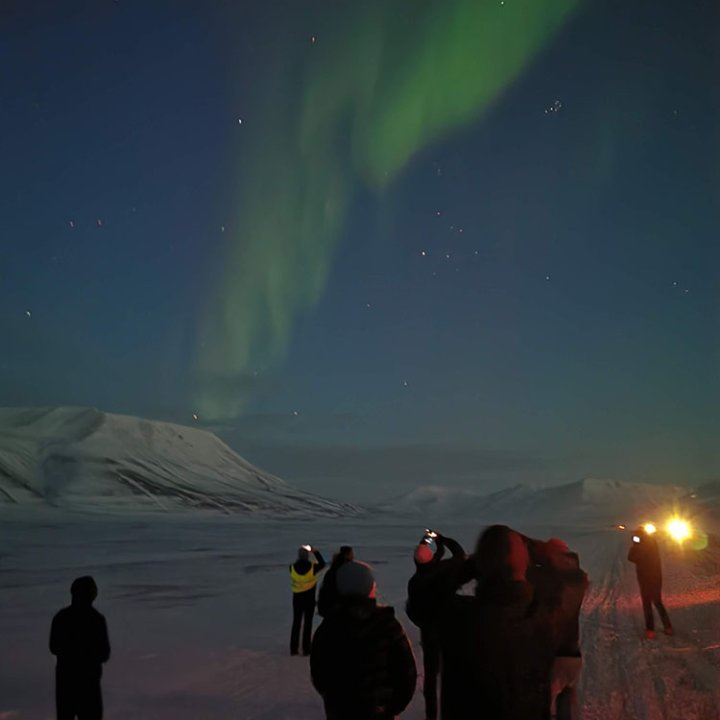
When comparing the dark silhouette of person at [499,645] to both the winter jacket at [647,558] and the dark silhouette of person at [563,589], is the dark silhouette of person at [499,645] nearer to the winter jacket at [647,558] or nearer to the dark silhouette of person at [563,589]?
the dark silhouette of person at [563,589]

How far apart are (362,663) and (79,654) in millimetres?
3617

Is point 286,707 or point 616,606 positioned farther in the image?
point 616,606

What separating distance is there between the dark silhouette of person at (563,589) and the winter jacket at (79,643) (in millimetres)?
3560

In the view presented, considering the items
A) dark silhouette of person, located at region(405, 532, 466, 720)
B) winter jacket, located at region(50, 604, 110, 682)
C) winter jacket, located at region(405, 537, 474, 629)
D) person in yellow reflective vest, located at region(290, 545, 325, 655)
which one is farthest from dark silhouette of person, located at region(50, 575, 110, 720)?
person in yellow reflective vest, located at region(290, 545, 325, 655)

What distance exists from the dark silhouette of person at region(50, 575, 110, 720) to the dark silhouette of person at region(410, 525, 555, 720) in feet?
12.4

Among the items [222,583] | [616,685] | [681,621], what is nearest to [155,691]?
[616,685]

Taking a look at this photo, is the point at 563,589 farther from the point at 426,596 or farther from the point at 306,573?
the point at 306,573

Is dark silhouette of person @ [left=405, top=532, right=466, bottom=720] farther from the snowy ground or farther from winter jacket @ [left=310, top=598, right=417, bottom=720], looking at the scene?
the snowy ground

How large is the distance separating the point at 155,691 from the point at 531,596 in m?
7.60

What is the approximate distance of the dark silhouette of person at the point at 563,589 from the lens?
14.5 ft

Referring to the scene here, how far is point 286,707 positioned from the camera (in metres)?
8.31

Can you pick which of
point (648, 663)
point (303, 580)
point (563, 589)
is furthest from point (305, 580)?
point (563, 589)

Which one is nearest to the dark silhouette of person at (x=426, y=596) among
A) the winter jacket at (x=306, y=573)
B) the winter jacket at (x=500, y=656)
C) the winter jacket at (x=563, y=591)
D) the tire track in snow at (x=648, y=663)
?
the winter jacket at (x=500, y=656)

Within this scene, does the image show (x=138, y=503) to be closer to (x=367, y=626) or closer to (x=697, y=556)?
(x=697, y=556)
